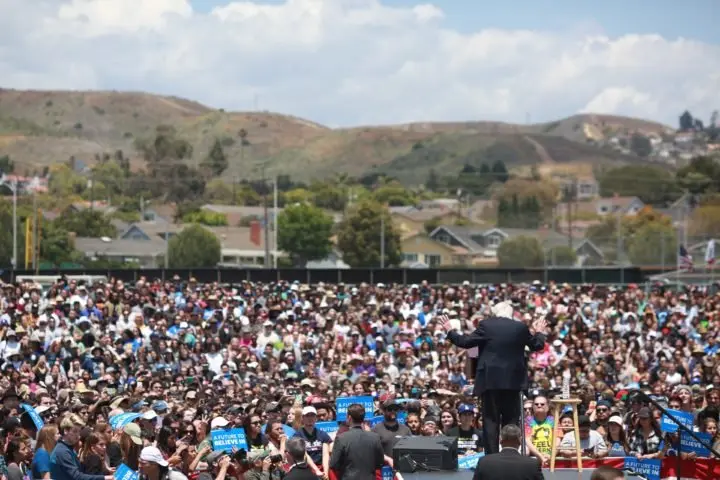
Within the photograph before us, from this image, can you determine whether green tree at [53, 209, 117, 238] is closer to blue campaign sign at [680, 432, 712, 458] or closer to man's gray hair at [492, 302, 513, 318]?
blue campaign sign at [680, 432, 712, 458]

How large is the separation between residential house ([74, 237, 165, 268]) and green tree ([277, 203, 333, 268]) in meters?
11.4

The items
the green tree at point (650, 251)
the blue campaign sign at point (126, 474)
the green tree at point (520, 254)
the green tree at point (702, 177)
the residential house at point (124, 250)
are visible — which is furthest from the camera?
the green tree at point (702, 177)

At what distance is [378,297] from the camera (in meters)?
34.6

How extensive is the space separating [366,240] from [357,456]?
10223cm

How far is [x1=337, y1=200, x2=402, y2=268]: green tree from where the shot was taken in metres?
113

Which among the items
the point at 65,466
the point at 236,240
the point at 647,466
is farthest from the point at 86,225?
the point at 65,466

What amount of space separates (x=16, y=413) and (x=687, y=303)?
21.9m

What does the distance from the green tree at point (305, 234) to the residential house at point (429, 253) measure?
723 cm

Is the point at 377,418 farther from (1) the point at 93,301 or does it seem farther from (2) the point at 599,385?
(1) the point at 93,301

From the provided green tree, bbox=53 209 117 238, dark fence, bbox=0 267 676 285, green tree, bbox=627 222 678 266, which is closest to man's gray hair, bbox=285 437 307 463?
dark fence, bbox=0 267 676 285

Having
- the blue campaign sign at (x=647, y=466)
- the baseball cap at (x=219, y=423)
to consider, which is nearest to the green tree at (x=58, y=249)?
the baseball cap at (x=219, y=423)

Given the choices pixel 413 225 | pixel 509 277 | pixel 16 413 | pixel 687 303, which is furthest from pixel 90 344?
pixel 413 225

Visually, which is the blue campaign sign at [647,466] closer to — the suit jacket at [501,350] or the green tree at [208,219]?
the suit jacket at [501,350]

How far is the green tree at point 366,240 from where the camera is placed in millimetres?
112688
